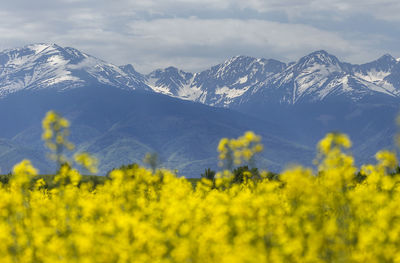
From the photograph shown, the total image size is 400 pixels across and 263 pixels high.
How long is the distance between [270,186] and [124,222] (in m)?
4.66

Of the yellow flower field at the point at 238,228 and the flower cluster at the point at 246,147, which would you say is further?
the flower cluster at the point at 246,147

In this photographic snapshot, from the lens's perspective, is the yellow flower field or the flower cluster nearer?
the yellow flower field

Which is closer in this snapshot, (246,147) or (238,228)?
(238,228)

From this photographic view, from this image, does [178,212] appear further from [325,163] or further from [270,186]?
[325,163]

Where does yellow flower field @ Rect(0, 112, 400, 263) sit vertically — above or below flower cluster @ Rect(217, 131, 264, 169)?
below

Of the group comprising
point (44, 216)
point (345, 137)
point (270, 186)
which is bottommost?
point (44, 216)

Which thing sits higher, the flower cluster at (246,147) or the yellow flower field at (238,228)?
the flower cluster at (246,147)

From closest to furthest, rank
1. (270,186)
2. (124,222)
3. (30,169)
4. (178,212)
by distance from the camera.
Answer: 1. (124,222)
2. (178,212)
3. (270,186)
4. (30,169)

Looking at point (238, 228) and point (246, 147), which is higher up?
point (246, 147)

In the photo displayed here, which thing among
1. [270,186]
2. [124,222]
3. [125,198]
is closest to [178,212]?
[124,222]

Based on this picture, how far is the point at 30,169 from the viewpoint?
18.7 meters

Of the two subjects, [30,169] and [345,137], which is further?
[30,169]

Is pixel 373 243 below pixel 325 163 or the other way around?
below

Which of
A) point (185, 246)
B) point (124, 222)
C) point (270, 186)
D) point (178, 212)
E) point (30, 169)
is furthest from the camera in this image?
point (30, 169)
